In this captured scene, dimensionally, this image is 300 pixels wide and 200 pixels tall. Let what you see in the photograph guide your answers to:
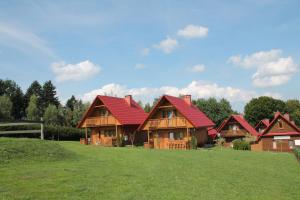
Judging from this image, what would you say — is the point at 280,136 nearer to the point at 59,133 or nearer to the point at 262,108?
the point at 59,133

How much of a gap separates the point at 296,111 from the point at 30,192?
78.8 metres

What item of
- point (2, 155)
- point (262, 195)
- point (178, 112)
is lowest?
point (262, 195)

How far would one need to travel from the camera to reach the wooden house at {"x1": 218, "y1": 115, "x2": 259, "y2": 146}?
181 feet

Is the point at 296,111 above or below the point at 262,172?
above

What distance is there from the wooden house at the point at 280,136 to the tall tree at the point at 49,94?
61.3 meters

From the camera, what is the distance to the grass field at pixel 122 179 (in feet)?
36.4

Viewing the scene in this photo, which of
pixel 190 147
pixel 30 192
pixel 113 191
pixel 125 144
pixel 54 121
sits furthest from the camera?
pixel 54 121

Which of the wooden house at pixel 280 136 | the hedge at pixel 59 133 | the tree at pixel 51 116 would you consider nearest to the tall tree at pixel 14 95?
the tree at pixel 51 116

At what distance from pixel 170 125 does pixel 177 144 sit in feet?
7.85

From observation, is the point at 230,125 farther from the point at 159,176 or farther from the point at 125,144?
the point at 159,176

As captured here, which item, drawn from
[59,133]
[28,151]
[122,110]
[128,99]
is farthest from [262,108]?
[28,151]

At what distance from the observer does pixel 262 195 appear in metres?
12.5

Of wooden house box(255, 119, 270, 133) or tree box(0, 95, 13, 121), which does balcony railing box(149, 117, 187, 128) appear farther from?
tree box(0, 95, 13, 121)

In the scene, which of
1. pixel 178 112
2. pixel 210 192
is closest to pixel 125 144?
pixel 178 112
